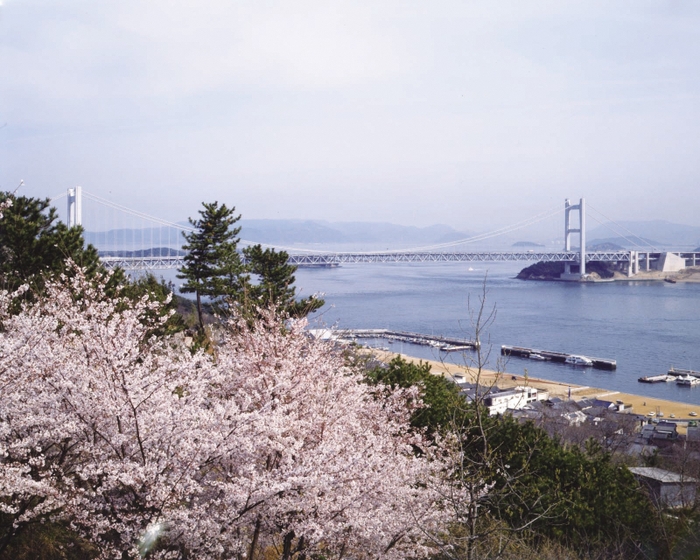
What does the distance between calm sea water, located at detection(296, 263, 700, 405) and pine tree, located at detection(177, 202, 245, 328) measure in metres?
3.41

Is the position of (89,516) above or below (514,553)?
above

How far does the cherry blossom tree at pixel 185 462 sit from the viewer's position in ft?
7.20

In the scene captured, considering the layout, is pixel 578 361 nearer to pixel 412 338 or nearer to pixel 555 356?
pixel 555 356

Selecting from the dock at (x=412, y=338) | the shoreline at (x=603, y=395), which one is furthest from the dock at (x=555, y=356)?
the shoreline at (x=603, y=395)

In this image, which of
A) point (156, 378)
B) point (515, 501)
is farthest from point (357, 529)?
point (515, 501)

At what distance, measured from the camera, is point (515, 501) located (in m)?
3.67

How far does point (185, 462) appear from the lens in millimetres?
2227

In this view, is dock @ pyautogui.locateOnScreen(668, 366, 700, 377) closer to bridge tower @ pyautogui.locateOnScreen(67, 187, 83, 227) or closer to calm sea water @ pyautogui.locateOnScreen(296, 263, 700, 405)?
calm sea water @ pyautogui.locateOnScreen(296, 263, 700, 405)

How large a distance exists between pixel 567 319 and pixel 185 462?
82.9 feet

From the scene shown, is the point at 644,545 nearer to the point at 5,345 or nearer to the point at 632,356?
the point at 5,345

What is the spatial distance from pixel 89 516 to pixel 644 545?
285cm

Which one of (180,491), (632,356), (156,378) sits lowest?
(632,356)

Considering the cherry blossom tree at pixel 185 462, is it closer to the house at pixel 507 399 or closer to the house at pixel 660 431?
the house at pixel 660 431

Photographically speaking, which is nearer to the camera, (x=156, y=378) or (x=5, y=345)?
(x=156, y=378)
